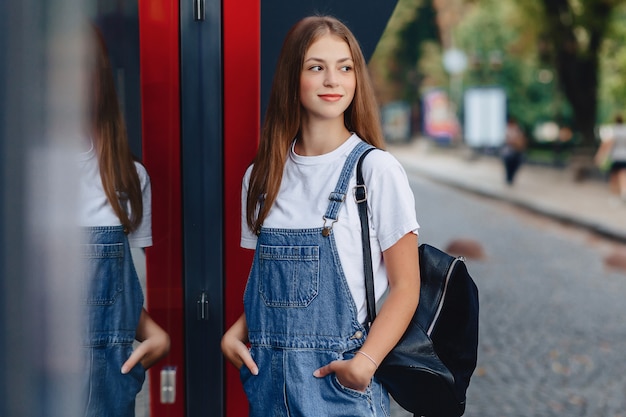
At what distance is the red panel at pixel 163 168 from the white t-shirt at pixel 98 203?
0.05 meters

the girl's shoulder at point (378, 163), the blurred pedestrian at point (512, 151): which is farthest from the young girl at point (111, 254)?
the blurred pedestrian at point (512, 151)

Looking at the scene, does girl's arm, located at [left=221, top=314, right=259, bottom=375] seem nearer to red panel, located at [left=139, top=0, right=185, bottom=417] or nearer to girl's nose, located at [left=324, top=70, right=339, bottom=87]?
red panel, located at [left=139, top=0, right=185, bottom=417]

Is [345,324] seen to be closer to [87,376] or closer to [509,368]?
[87,376]

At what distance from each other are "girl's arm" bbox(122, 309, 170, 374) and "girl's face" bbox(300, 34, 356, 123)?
0.64 m

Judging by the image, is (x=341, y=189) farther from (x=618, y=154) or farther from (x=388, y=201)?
(x=618, y=154)

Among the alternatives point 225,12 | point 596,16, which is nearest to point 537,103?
point 596,16

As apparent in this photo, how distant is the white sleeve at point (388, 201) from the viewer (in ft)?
5.92

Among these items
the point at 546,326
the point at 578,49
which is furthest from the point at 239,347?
the point at 578,49

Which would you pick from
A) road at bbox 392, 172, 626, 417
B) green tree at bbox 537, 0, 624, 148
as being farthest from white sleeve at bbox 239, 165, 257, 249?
green tree at bbox 537, 0, 624, 148

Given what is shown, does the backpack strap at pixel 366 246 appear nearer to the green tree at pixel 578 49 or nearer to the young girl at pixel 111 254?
the young girl at pixel 111 254

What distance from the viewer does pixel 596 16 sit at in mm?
19047

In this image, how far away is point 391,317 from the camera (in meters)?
1.80

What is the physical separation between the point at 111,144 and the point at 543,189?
17.7 meters

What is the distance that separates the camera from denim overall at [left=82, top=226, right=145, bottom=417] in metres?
1.56
